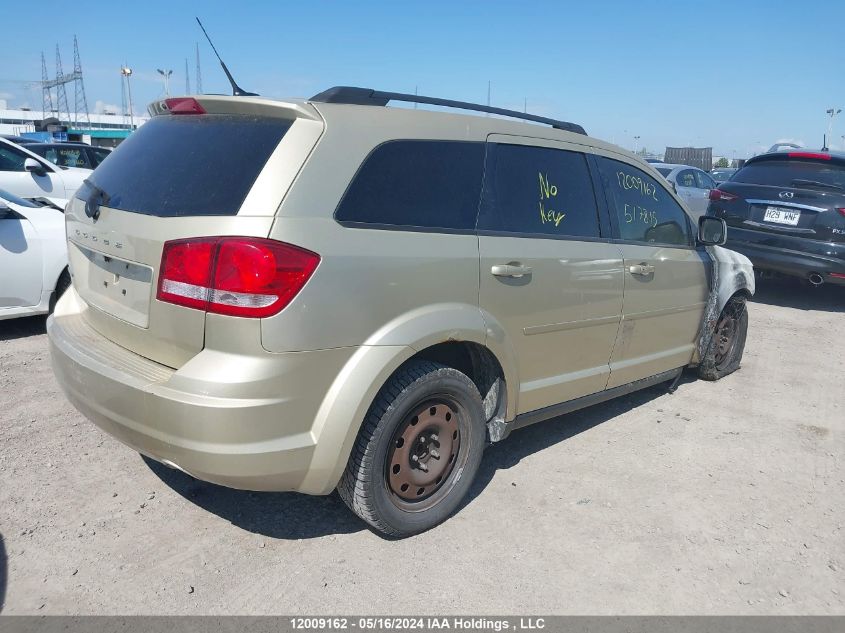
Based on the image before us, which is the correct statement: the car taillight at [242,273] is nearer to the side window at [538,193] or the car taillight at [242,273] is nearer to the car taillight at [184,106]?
the car taillight at [184,106]

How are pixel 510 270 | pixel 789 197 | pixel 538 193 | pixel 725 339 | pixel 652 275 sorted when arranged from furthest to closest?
pixel 789 197
pixel 725 339
pixel 652 275
pixel 538 193
pixel 510 270

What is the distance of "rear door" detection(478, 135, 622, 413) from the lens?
3.17 metres

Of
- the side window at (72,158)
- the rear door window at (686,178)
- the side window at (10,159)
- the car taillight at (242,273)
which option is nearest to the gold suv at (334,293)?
the car taillight at (242,273)

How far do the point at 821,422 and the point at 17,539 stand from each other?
A: 4.89 meters

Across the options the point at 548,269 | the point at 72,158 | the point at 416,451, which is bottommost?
the point at 416,451

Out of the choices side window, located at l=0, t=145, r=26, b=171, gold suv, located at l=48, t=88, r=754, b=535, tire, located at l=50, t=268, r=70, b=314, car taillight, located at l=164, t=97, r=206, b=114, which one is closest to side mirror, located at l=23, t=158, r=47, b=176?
side window, located at l=0, t=145, r=26, b=171

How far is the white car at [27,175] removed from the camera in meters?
9.25

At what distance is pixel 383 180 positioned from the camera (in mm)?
2734

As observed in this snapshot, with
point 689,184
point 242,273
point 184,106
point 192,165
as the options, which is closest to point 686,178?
point 689,184

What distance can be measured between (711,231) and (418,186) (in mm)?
2703

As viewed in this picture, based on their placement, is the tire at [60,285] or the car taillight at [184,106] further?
the tire at [60,285]

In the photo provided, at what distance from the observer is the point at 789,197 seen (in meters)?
7.87

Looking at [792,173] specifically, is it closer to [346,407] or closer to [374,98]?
[374,98]

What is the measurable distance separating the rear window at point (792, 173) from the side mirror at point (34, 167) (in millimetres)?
9322
